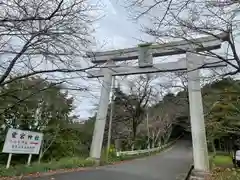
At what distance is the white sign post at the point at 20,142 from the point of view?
917 cm

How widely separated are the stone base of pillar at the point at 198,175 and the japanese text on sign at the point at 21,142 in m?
6.59

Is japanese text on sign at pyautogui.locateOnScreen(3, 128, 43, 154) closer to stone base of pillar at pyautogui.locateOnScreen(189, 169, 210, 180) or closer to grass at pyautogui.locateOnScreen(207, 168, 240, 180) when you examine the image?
stone base of pillar at pyautogui.locateOnScreen(189, 169, 210, 180)

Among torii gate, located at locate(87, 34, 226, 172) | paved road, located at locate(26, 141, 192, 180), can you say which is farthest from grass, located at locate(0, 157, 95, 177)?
torii gate, located at locate(87, 34, 226, 172)

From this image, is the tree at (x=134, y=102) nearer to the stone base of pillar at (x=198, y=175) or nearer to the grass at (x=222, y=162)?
the grass at (x=222, y=162)

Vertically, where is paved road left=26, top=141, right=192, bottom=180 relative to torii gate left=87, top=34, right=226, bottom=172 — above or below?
below

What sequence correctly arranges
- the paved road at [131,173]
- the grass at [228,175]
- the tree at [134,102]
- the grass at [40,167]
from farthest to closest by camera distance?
the tree at [134,102] → the paved road at [131,173] → the grass at [40,167] → the grass at [228,175]

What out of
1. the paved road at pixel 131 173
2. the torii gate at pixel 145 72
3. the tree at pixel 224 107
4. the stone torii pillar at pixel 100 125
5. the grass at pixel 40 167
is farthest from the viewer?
the stone torii pillar at pixel 100 125

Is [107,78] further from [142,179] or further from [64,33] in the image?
[64,33]

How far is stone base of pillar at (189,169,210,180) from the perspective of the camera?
9.11m

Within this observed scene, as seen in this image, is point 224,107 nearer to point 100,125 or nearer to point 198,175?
point 198,175

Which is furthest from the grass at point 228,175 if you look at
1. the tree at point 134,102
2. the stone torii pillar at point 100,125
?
the tree at point 134,102

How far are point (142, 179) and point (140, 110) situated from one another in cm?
1360

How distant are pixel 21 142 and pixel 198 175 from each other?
24.0 ft

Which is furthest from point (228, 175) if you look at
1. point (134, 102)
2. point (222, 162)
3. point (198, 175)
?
point (134, 102)
